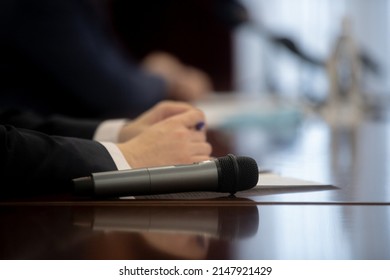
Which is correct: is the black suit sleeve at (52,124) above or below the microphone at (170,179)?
above

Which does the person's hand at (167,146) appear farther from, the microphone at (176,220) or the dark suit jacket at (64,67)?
the dark suit jacket at (64,67)

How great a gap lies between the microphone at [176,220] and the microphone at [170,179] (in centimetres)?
3

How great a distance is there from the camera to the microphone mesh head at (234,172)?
653 millimetres

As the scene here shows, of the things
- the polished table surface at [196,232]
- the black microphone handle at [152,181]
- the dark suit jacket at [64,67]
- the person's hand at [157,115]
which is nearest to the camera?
the polished table surface at [196,232]

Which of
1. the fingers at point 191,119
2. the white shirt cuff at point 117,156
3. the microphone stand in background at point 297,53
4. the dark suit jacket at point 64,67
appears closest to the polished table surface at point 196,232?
the white shirt cuff at point 117,156

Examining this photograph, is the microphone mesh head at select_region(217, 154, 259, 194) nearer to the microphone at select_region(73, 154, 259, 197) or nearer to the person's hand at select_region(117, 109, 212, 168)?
the microphone at select_region(73, 154, 259, 197)

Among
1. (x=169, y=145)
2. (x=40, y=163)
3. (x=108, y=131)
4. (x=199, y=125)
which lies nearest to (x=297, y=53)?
(x=108, y=131)

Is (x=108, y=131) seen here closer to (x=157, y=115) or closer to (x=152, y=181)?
(x=157, y=115)

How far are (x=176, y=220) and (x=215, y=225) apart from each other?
4 cm

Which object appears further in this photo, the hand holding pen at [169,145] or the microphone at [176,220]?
the hand holding pen at [169,145]

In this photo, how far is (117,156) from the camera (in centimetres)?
76

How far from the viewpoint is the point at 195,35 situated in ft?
14.9

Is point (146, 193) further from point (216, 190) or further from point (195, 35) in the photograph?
point (195, 35)

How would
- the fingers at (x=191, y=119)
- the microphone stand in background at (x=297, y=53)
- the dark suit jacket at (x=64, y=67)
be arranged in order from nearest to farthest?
the fingers at (x=191, y=119) → the dark suit jacket at (x=64, y=67) → the microphone stand in background at (x=297, y=53)
